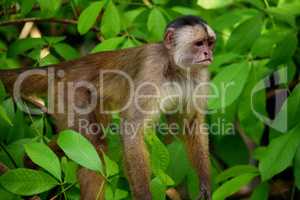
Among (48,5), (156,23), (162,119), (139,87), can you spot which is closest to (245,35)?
(156,23)

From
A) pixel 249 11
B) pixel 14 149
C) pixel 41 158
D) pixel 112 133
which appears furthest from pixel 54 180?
pixel 249 11

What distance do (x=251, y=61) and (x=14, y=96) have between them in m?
2.04

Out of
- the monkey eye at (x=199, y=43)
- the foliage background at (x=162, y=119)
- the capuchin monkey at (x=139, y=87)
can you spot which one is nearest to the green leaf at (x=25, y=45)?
the foliage background at (x=162, y=119)

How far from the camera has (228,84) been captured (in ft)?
18.2

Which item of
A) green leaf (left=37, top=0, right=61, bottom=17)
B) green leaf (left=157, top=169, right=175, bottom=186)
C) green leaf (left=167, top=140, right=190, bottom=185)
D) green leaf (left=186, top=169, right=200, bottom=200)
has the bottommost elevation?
green leaf (left=186, top=169, right=200, bottom=200)

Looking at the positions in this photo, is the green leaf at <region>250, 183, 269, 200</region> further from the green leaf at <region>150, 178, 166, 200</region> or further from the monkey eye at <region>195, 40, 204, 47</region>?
the green leaf at <region>150, 178, 166, 200</region>

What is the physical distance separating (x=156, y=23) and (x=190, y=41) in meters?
0.38

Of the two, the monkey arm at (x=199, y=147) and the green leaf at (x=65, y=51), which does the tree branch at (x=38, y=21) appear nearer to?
the green leaf at (x=65, y=51)

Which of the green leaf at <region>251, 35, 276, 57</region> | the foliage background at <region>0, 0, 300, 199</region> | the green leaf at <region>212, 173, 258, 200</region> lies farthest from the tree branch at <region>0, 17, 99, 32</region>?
the green leaf at <region>212, 173, 258, 200</region>

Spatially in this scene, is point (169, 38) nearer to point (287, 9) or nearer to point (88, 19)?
point (88, 19)

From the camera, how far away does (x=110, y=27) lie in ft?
19.7

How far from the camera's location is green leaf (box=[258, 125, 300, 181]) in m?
5.06

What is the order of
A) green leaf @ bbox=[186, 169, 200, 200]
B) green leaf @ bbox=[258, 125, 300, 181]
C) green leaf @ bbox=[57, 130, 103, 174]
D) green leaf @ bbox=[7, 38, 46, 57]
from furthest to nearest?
green leaf @ bbox=[7, 38, 46, 57] → green leaf @ bbox=[186, 169, 200, 200] → green leaf @ bbox=[258, 125, 300, 181] → green leaf @ bbox=[57, 130, 103, 174]

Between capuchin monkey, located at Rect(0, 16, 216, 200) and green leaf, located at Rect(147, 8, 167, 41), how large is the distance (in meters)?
0.16
